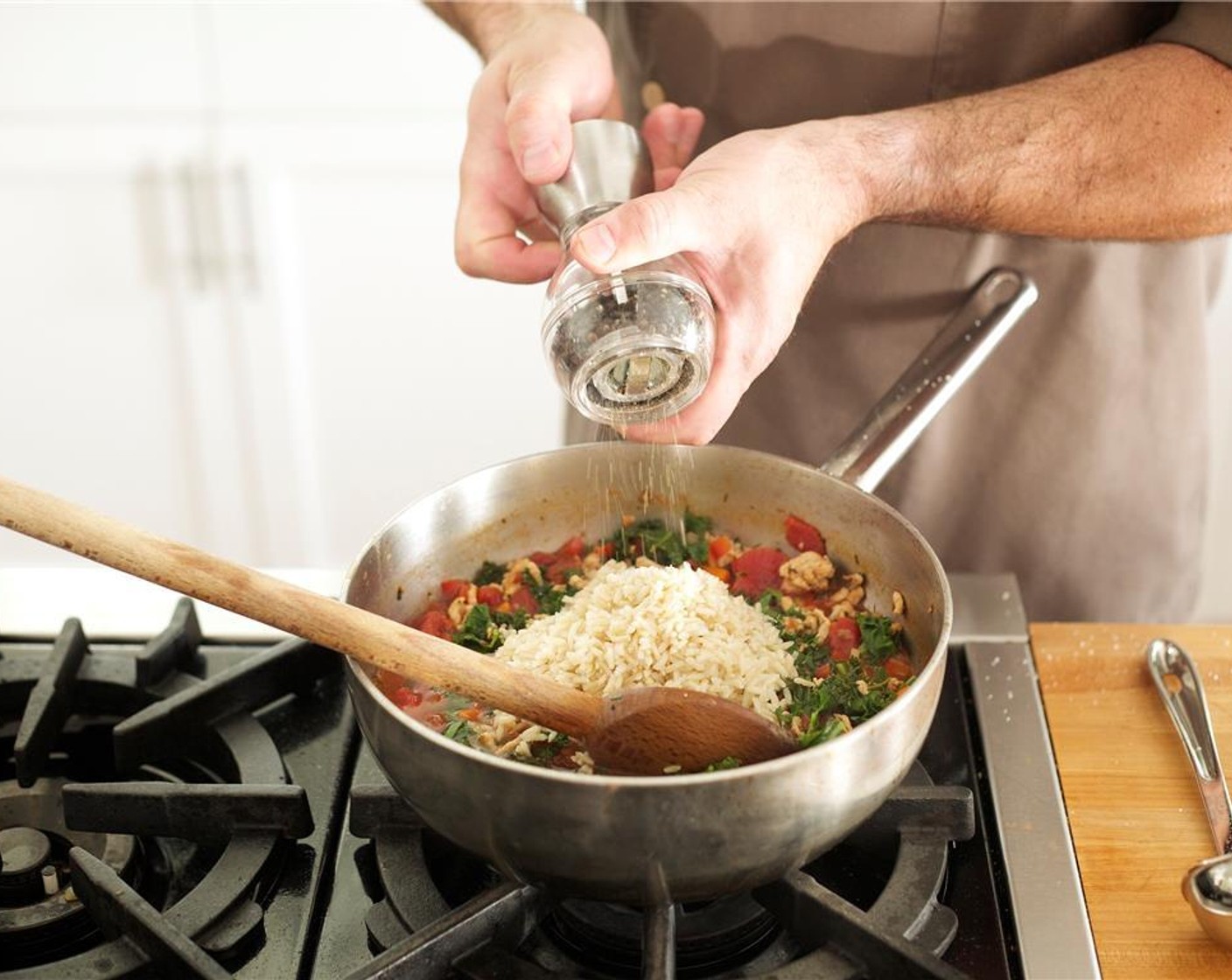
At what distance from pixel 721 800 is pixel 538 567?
1.31ft

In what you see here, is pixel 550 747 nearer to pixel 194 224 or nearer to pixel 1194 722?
pixel 1194 722

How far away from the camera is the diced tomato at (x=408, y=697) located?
917 mm

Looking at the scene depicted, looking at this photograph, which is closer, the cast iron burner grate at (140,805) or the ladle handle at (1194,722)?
the cast iron burner grate at (140,805)

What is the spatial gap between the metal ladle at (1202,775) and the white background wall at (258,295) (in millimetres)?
1280

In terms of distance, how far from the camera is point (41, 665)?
3.29 feet

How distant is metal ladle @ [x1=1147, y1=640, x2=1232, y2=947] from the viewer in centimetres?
77

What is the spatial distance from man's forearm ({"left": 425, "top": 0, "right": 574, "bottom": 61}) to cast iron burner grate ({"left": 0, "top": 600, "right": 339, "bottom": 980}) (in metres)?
0.65

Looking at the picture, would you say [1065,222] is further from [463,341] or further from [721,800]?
[463,341]

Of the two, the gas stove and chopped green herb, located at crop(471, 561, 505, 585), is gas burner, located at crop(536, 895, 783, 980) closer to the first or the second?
the gas stove

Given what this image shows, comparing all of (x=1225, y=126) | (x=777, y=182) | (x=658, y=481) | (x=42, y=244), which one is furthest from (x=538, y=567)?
(x=42, y=244)

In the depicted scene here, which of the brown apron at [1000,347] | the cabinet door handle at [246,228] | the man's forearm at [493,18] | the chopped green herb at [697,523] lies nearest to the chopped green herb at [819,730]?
the chopped green herb at [697,523]

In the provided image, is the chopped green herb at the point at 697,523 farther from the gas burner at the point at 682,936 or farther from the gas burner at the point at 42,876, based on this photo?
the gas burner at the point at 42,876

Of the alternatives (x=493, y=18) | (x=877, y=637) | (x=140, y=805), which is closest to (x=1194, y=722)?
(x=877, y=637)

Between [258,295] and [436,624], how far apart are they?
1.40 m
